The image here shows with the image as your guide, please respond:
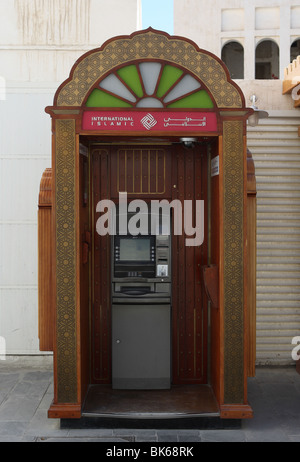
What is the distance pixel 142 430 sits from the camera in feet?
14.5

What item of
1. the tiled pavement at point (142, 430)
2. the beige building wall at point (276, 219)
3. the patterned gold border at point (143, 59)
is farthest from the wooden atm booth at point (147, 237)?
the beige building wall at point (276, 219)

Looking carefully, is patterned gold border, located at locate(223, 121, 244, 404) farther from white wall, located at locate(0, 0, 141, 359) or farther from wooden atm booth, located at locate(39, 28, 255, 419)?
white wall, located at locate(0, 0, 141, 359)

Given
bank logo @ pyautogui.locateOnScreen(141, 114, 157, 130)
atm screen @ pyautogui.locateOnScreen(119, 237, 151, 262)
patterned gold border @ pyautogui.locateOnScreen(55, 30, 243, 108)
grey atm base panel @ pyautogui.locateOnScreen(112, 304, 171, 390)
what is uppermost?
patterned gold border @ pyautogui.locateOnScreen(55, 30, 243, 108)

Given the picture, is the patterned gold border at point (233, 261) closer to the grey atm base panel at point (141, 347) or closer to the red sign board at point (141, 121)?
the red sign board at point (141, 121)

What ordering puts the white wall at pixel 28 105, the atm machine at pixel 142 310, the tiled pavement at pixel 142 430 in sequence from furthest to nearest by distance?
the white wall at pixel 28 105
the atm machine at pixel 142 310
the tiled pavement at pixel 142 430

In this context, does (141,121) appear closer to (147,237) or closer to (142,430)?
(147,237)

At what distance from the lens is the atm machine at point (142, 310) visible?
16.0 feet

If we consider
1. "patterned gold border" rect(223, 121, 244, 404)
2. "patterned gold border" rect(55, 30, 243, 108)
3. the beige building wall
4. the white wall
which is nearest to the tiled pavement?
"patterned gold border" rect(223, 121, 244, 404)

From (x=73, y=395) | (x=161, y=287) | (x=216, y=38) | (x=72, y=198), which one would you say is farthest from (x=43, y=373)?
(x=216, y=38)

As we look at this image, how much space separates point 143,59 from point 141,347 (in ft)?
9.07

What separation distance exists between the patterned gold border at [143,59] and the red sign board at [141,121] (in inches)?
7.6

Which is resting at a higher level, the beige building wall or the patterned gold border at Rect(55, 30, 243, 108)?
the patterned gold border at Rect(55, 30, 243, 108)

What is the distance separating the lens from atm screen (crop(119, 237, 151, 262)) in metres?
4.89

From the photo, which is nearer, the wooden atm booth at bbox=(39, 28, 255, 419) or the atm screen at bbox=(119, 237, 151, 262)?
the wooden atm booth at bbox=(39, 28, 255, 419)
